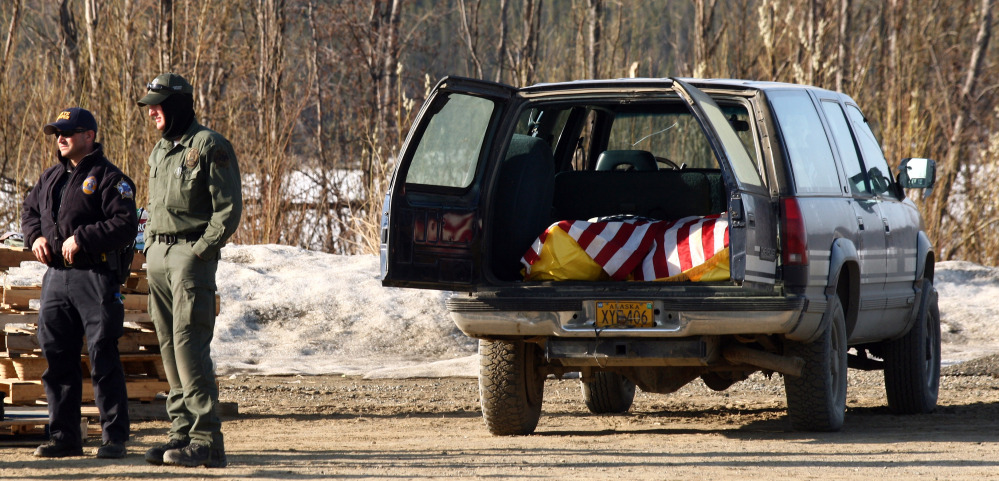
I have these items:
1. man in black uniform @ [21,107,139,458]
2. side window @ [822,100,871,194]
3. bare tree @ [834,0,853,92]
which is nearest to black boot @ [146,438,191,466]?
man in black uniform @ [21,107,139,458]

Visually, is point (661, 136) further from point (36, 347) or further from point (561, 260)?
point (36, 347)

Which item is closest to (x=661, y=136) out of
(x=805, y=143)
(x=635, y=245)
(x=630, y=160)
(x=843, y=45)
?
(x=630, y=160)

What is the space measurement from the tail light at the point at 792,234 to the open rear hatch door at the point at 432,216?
1517mm

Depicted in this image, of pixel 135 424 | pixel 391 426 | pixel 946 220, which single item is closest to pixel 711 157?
pixel 391 426

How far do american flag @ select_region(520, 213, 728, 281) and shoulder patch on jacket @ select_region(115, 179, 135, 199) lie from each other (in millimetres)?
2025

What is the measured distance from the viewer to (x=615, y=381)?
8922mm

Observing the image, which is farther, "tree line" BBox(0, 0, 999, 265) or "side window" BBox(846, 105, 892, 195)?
"tree line" BBox(0, 0, 999, 265)

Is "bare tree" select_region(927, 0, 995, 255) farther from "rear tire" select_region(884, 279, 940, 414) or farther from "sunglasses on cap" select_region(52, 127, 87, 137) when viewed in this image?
"sunglasses on cap" select_region(52, 127, 87, 137)

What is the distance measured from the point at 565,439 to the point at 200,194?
247 centimetres

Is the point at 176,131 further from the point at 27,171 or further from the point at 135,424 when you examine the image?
the point at 27,171

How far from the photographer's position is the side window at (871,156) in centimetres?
831

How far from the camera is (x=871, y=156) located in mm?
8492

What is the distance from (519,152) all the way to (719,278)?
1296 mm

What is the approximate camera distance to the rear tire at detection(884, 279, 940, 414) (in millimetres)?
8617
